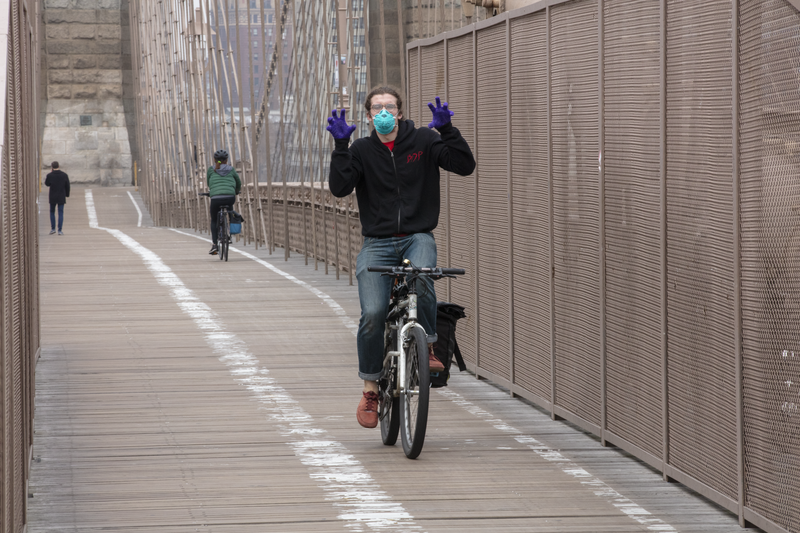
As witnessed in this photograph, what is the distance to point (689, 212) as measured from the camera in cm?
575

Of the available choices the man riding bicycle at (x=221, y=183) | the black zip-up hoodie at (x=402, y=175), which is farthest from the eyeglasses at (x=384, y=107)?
the man riding bicycle at (x=221, y=183)

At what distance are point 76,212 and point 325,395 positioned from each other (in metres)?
41.9

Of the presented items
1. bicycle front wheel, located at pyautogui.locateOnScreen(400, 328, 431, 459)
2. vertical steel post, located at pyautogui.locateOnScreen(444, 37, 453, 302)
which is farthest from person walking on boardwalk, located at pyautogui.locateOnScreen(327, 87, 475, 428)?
vertical steel post, located at pyautogui.locateOnScreen(444, 37, 453, 302)

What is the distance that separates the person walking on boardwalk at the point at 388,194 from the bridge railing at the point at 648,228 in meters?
0.81

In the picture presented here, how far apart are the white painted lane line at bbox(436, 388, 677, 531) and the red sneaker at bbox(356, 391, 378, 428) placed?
770 mm

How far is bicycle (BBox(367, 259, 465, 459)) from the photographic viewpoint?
247 inches

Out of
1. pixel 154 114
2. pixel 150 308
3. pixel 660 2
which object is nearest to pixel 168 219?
pixel 154 114

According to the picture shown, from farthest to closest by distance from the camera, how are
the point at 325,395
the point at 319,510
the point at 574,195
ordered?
the point at 325,395, the point at 574,195, the point at 319,510

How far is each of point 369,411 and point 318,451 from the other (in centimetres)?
32

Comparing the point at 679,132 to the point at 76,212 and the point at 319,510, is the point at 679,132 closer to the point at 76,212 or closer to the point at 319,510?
the point at 319,510

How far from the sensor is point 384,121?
6668 millimetres

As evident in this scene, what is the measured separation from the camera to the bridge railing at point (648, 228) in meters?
4.97

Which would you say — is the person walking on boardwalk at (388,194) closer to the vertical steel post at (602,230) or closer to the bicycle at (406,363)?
the bicycle at (406,363)

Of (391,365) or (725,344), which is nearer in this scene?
(725,344)
